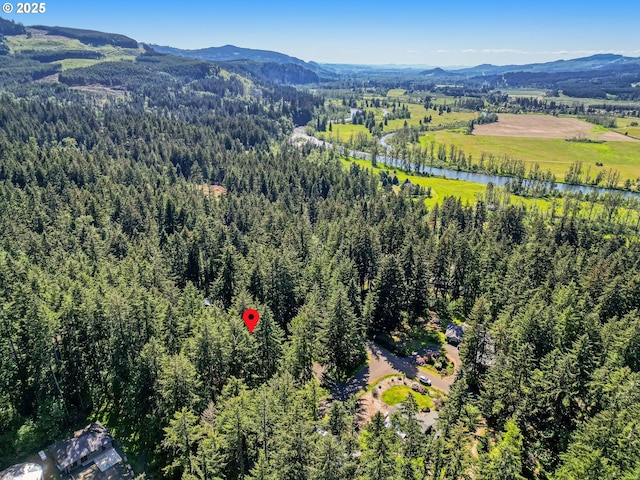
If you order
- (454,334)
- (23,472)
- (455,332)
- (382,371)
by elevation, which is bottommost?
(382,371)

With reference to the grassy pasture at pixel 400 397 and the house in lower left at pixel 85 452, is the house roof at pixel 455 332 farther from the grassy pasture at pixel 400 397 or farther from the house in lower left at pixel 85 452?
the house in lower left at pixel 85 452

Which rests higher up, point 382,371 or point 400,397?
point 400,397

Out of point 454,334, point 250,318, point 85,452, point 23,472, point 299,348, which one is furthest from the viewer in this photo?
point 454,334

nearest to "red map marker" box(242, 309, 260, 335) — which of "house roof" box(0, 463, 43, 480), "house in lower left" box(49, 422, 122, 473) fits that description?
"house in lower left" box(49, 422, 122, 473)

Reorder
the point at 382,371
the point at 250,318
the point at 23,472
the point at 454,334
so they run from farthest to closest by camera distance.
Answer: the point at 454,334
the point at 382,371
the point at 250,318
the point at 23,472

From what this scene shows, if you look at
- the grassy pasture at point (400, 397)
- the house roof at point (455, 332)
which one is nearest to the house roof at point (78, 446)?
the grassy pasture at point (400, 397)

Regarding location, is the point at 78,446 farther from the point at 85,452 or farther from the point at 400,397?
the point at 400,397

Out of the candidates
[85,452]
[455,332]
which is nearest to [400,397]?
[455,332]
